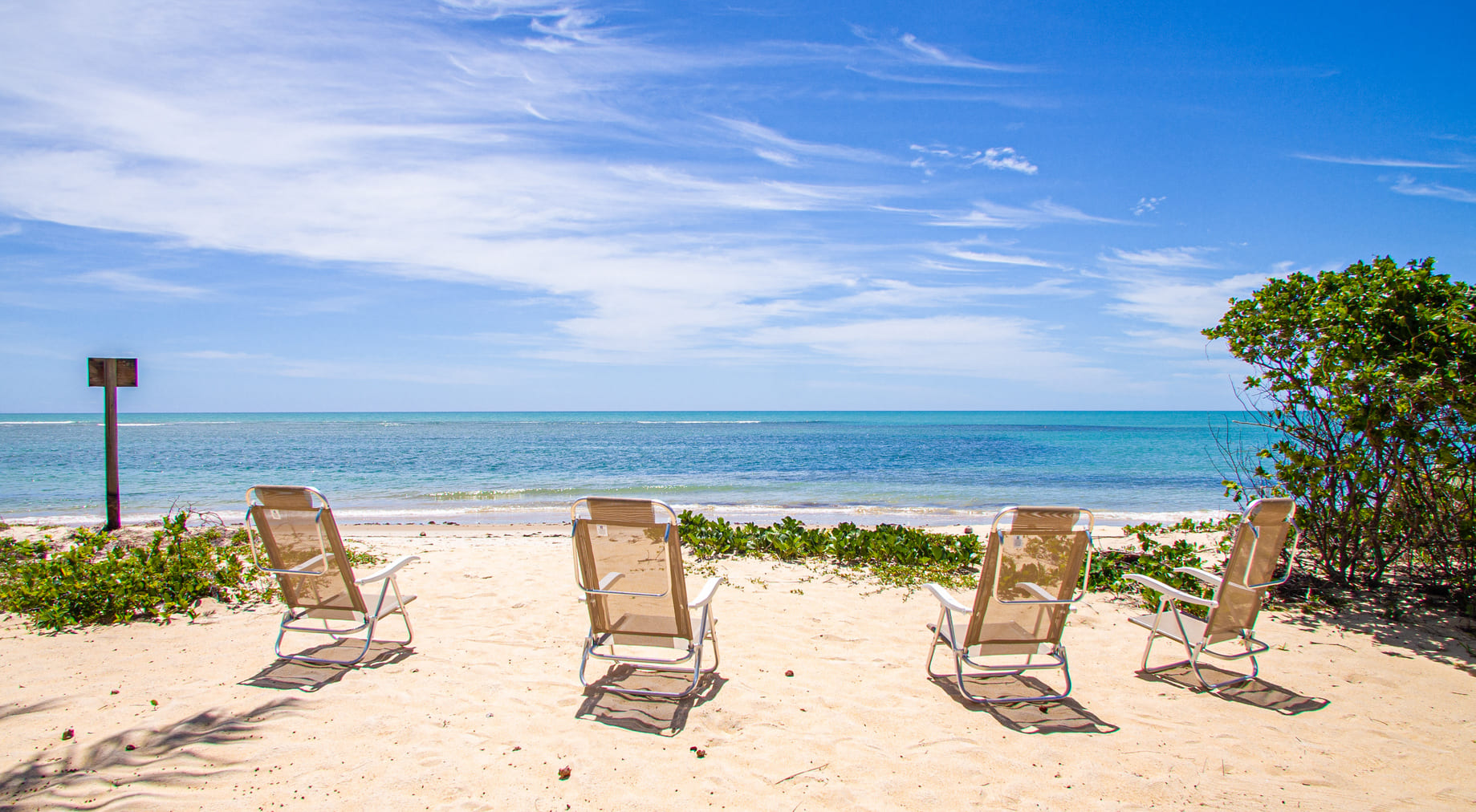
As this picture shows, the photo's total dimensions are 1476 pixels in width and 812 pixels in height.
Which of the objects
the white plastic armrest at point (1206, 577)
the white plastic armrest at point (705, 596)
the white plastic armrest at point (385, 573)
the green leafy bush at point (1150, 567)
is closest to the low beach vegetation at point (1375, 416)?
the green leafy bush at point (1150, 567)

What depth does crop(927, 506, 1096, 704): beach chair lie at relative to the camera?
3.98 m

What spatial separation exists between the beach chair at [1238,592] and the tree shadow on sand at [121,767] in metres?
5.19

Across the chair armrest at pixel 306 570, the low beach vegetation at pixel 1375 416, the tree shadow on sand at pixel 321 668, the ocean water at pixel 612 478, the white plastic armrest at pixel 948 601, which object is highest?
the low beach vegetation at pixel 1375 416

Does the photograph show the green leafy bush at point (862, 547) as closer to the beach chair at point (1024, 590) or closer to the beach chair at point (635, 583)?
the beach chair at point (1024, 590)

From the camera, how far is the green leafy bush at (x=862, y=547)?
7.22 m

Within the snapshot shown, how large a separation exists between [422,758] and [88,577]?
420 centimetres

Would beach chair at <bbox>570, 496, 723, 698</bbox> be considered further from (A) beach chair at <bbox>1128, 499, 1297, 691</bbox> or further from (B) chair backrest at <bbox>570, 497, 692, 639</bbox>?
(A) beach chair at <bbox>1128, 499, 1297, 691</bbox>

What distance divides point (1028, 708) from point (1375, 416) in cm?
395

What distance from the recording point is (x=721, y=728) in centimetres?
371

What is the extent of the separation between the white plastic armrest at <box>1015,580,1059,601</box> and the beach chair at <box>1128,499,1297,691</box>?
727 millimetres

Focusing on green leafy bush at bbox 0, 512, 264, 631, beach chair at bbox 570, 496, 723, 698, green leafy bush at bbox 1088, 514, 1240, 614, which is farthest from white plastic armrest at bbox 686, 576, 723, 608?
green leafy bush at bbox 0, 512, 264, 631

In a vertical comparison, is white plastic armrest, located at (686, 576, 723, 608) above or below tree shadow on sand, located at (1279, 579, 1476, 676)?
above

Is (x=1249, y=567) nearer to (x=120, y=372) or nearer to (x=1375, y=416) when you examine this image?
(x=1375, y=416)

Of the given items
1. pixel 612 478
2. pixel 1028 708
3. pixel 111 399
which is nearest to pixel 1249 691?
pixel 1028 708
